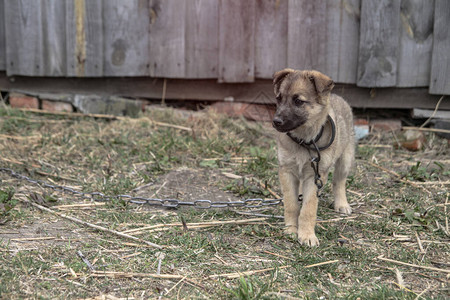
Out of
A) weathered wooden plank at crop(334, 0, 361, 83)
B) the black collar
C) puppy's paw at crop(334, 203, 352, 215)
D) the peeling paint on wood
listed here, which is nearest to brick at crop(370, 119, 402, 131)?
weathered wooden plank at crop(334, 0, 361, 83)

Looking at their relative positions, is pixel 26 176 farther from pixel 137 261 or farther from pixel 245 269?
pixel 245 269

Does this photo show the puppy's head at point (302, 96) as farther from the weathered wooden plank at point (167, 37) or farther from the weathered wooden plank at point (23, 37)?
the weathered wooden plank at point (23, 37)

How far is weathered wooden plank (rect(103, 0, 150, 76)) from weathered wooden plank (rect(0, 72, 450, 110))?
315 millimetres

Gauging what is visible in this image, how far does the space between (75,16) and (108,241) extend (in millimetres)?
4940

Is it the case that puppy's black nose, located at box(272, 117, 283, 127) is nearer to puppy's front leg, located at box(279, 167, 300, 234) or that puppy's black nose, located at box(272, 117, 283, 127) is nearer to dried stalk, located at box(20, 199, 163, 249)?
A: puppy's front leg, located at box(279, 167, 300, 234)

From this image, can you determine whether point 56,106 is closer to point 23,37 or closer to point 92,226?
point 23,37

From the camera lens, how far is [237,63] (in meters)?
6.97

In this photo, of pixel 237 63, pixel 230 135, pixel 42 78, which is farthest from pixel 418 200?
pixel 42 78

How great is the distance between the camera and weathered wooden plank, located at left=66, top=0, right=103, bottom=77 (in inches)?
292

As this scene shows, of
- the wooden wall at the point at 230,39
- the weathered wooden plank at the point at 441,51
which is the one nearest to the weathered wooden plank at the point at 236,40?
the wooden wall at the point at 230,39

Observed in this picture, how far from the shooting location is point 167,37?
23.8ft

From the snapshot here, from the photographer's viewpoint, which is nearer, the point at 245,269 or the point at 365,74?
the point at 245,269

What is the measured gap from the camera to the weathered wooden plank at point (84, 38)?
741 cm

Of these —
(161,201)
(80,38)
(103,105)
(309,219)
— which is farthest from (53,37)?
(309,219)
